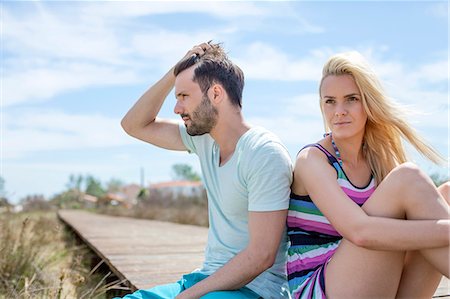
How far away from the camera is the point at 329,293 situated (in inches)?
81.8

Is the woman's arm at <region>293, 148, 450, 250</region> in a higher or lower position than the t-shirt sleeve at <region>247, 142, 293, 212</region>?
lower

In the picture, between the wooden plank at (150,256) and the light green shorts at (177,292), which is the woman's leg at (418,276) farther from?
the wooden plank at (150,256)

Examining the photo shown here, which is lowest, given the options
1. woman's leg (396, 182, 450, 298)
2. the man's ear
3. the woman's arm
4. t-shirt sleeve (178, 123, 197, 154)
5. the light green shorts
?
the light green shorts

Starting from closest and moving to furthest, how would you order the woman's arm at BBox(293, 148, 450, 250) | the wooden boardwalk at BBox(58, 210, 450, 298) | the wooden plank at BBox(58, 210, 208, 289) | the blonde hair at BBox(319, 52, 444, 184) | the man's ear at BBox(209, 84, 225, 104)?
1. the woman's arm at BBox(293, 148, 450, 250)
2. the blonde hair at BBox(319, 52, 444, 184)
3. the man's ear at BBox(209, 84, 225, 104)
4. the wooden boardwalk at BBox(58, 210, 450, 298)
5. the wooden plank at BBox(58, 210, 208, 289)

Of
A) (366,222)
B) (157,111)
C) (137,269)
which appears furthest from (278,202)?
(137,269)

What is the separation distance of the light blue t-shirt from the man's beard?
140 mm

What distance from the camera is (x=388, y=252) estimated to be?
6.66 ft

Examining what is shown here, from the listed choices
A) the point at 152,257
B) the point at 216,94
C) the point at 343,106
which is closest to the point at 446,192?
the point at 343,106

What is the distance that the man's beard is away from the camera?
2428 mm

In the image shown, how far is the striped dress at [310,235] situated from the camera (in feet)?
7.33

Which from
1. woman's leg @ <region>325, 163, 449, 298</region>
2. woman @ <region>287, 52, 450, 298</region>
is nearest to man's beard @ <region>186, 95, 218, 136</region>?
woman @ <region>287, 52, 450, 298</region>

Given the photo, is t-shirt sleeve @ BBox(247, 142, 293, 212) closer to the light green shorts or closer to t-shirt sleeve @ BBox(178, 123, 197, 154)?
the light green shorts

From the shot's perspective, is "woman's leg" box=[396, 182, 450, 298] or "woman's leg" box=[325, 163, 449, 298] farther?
"woman's leg" box=[396, 182, 450, 298]

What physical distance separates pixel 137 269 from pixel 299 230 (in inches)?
85.0
